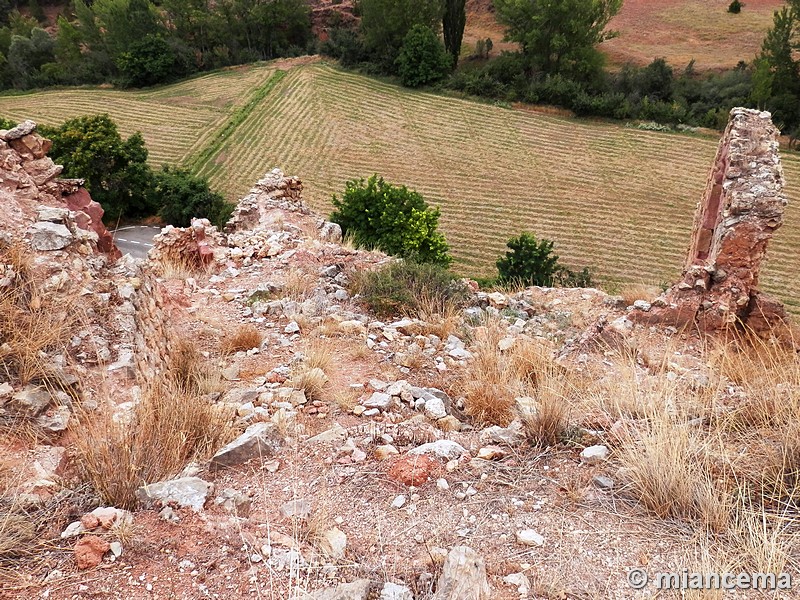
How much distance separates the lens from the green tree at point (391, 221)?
16891mm

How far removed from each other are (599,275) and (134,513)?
66.3ft

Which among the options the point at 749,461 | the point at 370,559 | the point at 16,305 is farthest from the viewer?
the point at 16,305

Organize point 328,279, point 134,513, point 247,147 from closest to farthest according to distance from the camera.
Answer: point 134,513 < point 328,279 < point 247,147

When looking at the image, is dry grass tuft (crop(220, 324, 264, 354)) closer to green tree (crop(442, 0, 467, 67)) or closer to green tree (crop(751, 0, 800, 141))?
green tree (crop(751, 0, 800, 141))

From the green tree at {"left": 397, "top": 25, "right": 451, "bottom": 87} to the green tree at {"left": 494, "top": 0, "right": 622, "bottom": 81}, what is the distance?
5.60m

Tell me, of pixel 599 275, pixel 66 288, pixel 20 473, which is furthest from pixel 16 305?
pixel 599 275

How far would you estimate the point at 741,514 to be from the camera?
2914mm

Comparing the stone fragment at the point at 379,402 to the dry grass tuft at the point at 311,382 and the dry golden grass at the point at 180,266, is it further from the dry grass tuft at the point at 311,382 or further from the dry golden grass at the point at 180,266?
the dry golden grass at the point at 180,266

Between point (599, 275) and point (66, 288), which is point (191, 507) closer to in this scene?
point (66, 288)

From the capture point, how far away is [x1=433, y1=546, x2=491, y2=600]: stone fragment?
2.52 m

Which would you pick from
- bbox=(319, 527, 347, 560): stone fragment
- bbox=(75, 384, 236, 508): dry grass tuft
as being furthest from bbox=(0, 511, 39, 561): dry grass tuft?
bbox=(319, 527, 347, 560): stone fragment

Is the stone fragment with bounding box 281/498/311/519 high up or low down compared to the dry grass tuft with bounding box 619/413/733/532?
down

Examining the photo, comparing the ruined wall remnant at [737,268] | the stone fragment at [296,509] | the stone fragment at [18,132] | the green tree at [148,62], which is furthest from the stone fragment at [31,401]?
the green tree at [148,62]

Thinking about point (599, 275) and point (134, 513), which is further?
point (599, 275)
